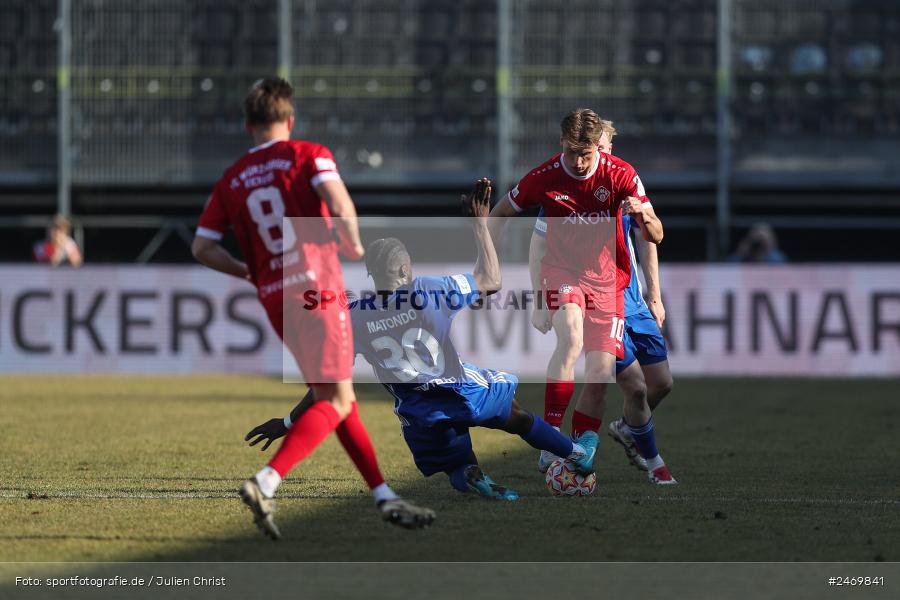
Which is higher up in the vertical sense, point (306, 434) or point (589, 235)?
point (589, 235)

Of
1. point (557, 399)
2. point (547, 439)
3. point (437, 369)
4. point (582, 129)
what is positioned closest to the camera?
point (437, 369)

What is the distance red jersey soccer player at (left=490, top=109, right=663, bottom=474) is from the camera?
7.98 metres

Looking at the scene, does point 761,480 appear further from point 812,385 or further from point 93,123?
point 93,123

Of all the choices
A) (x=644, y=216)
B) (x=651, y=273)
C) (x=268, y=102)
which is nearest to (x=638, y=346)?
(x=651, y=273)

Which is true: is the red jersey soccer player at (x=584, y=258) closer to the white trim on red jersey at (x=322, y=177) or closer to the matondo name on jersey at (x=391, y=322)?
the matondo name on jersey at (x=391, y=322)

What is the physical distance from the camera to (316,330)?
20.0ft

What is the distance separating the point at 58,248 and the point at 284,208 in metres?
15.2

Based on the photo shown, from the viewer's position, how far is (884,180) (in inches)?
927

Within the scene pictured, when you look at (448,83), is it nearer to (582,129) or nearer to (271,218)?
(582,129)

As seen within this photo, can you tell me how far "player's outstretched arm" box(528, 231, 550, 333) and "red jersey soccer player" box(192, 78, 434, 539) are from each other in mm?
2286

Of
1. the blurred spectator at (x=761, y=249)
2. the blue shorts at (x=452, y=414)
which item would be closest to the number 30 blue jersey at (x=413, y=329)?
the blue shorts at (x=452, y=414)

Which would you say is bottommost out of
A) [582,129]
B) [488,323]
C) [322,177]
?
[488,323]

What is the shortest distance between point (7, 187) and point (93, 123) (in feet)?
6.03

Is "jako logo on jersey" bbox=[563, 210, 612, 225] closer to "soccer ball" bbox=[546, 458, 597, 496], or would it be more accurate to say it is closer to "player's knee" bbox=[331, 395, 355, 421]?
"soccer ball" bbox=[546, 458, 597, 496]
